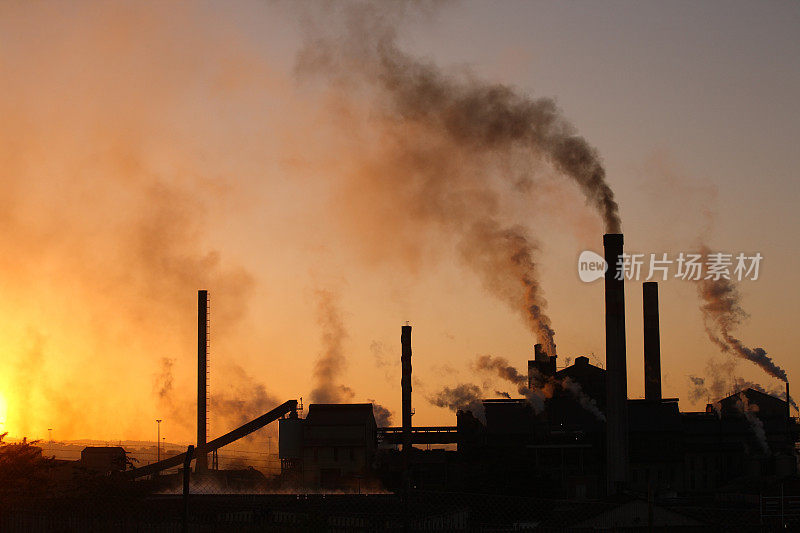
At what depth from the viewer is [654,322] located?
80000mm

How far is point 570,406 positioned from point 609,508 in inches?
1530

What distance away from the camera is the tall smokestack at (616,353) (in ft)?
205

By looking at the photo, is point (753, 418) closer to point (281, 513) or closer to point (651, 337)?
point (651, 337)

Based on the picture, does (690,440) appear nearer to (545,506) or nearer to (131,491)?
(545,506)

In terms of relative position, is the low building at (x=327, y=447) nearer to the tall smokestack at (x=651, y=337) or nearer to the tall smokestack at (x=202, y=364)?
the tall smokestack at (x=202, y=364)

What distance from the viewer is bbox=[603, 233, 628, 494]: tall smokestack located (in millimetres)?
62531

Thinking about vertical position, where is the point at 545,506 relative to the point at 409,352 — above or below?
below

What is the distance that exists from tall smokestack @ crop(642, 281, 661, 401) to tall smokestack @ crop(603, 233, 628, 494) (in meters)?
16.6

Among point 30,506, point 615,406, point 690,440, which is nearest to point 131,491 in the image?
point 30,506

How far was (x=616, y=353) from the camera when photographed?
205ft

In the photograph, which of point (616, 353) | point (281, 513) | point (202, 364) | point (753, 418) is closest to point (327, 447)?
point (202, 364)

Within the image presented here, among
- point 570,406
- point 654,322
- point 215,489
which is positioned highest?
point 654,322

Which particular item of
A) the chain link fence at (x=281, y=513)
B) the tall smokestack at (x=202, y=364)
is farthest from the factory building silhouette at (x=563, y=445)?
the chain link fence at (x=281, y=513)

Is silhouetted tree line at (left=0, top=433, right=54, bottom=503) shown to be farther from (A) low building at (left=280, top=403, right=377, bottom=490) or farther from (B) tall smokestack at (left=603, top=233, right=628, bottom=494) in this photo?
(A) low building at (left=280, top=403, right=377, bottom=490)
